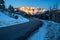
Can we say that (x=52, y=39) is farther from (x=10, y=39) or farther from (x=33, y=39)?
(x=10, y=39)

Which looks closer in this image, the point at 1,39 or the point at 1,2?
the point at 1,39

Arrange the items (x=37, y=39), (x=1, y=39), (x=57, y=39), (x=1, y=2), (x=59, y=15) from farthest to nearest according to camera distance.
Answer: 1. (x=1, y=2)
2. (x=59, y=15)
3. (x=37, y=39)
4. (x=57, y=39)
5. (x=1, y=39)

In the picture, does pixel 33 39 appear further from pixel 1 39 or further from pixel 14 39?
pixel 1 39

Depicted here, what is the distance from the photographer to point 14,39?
1179 centimetres

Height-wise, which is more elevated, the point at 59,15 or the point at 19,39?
the point at 19,39

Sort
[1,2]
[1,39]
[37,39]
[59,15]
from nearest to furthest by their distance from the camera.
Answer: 1. [1,39]
2. [37,39]
3. [59,15]
4. [1,2]

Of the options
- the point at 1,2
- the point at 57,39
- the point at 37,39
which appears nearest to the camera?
the point at 57,39

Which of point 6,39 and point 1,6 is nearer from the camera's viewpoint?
point 6,39

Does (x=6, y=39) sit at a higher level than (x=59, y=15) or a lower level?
higher

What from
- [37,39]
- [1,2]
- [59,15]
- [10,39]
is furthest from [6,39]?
[1,2]

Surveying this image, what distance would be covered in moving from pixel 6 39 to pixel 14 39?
1.72 ft

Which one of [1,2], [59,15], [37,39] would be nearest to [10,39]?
[37,39]

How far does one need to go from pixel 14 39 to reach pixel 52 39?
2.33m

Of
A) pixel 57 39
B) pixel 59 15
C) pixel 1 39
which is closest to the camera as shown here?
pixel 1 39
